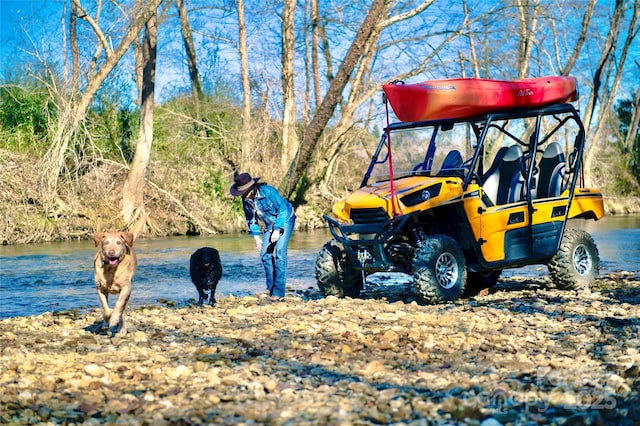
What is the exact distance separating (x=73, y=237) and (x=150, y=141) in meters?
3.71

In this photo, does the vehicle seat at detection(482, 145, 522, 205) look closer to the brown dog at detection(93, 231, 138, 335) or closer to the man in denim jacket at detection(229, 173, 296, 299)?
the man in denim jacket at detection(229, 173, 296, 299)

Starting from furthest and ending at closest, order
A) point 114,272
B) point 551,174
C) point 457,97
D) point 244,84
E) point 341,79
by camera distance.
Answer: point 244,84, point 341,79, point 551,174, point 457,97, point 114,272

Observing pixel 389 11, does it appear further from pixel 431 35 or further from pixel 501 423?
pixel 501 423

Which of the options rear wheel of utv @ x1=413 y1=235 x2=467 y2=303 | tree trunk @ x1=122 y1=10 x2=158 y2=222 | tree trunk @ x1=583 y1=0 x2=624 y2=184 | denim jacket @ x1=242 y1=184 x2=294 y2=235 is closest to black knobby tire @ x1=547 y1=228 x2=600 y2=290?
rear wheel of utv @ x1=413 y1=235 x2=467 y2=303

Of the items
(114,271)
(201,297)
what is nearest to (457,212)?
(201,297)

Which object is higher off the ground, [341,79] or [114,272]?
[341,79]

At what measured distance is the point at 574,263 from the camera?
1238 cm

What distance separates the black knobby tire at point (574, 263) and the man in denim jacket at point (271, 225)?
12.8ft

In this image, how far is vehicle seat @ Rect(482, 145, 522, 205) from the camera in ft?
39.2

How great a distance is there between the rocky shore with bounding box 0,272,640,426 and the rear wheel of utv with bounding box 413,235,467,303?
20.5 inches

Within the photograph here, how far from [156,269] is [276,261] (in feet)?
17.8

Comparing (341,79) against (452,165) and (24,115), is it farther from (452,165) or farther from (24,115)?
(24,115)

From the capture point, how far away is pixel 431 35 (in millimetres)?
24391

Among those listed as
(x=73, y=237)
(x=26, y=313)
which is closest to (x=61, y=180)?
(x=73, y=237)
